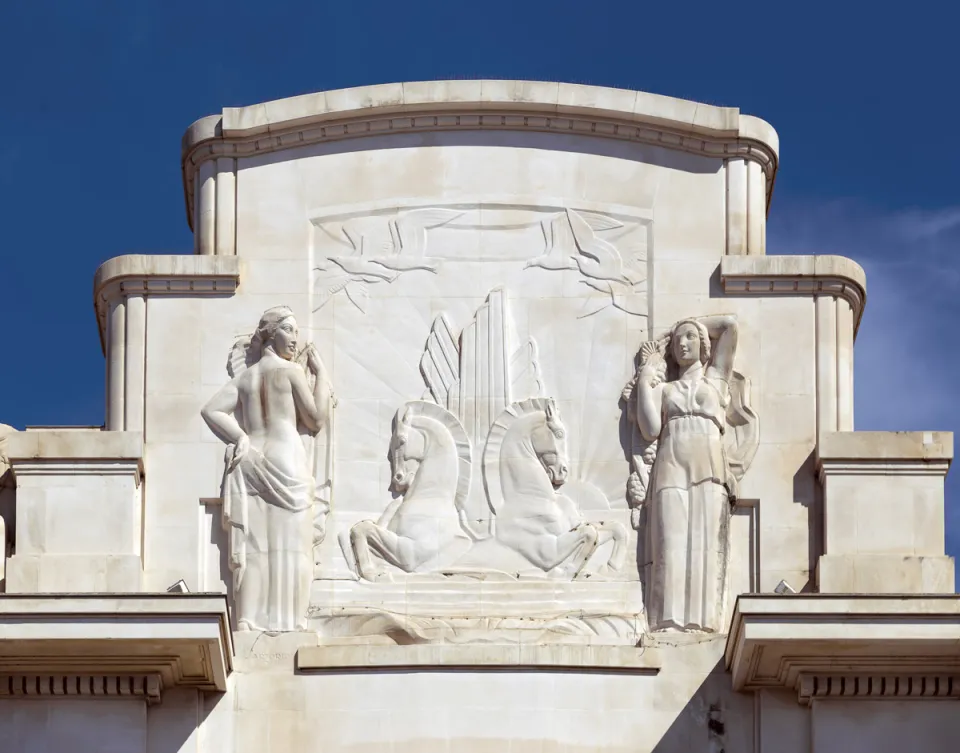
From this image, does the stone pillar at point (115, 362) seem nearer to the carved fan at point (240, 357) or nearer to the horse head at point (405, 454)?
the carved fan at point (240, 357)

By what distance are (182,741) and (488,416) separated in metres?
4.42

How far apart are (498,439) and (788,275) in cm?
330

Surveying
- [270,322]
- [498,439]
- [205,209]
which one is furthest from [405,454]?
[205,209]

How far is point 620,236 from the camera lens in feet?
109

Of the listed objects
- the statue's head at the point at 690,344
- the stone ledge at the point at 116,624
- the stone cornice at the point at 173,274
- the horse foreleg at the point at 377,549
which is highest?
the stone cornice at the point at 173,274

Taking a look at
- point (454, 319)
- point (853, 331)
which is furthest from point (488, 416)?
point (853, 331)

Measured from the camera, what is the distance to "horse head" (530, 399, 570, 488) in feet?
106

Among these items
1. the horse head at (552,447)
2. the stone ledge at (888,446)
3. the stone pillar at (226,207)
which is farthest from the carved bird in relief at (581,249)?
the stone pillar at (226,207)

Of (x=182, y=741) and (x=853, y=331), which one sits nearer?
(x=182, y=741)

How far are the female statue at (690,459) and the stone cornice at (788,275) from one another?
0.44m

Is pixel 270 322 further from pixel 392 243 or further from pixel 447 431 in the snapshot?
pixel 447 431

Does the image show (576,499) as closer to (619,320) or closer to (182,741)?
(619,320)

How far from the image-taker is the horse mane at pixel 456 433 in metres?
32.5

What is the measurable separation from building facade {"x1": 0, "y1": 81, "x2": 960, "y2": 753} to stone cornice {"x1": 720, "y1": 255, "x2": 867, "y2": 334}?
3 cm
